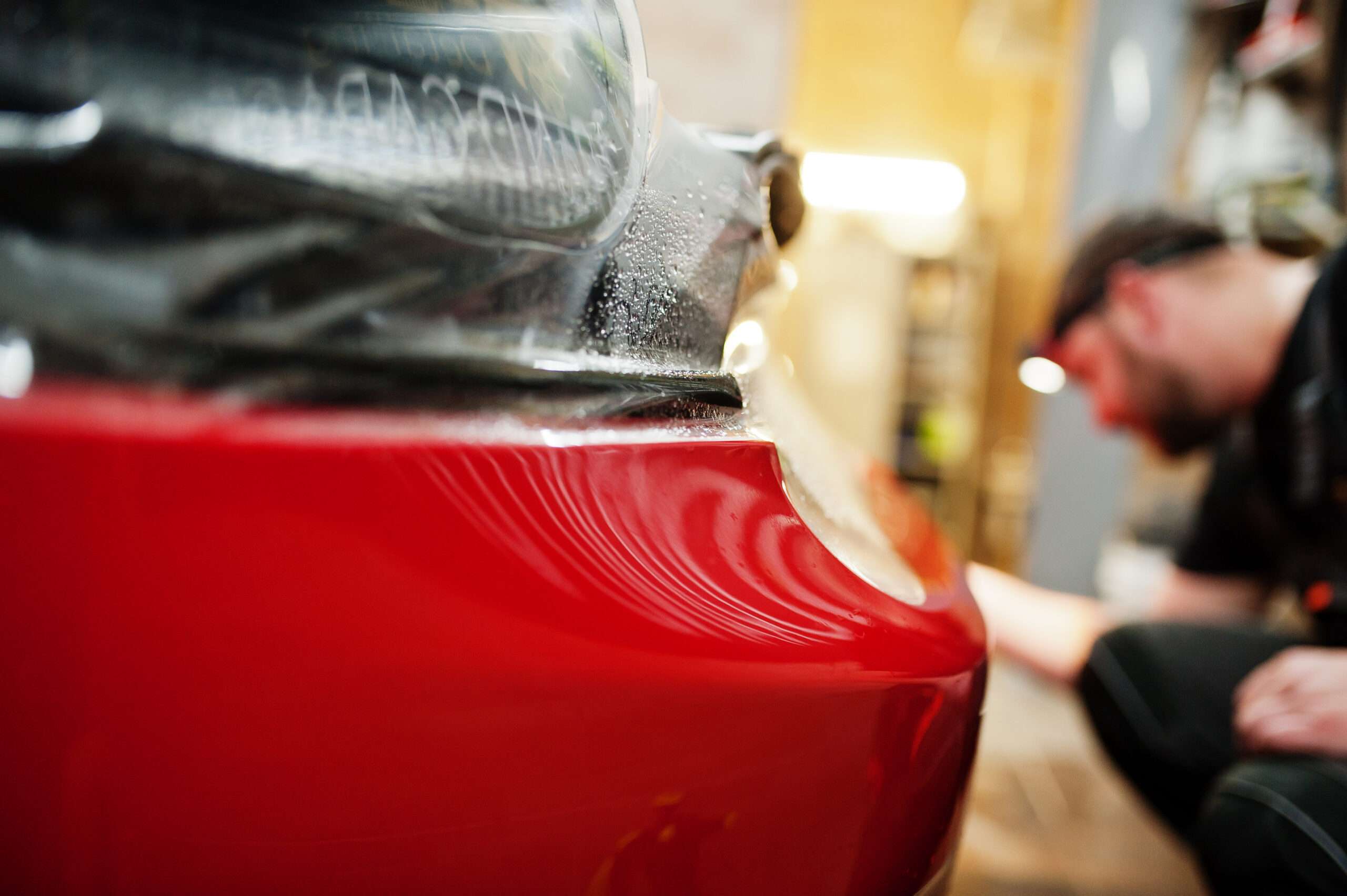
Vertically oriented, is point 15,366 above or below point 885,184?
below

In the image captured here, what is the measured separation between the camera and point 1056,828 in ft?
3.76

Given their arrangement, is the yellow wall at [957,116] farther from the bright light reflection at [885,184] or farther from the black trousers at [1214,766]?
the black trousers at [1214,766]

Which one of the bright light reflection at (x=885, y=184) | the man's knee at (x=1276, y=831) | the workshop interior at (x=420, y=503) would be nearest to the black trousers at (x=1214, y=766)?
the man's knee at (x=1276, y=831)

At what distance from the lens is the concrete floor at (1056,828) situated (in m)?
1.01

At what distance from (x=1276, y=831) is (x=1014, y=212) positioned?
16.5ft

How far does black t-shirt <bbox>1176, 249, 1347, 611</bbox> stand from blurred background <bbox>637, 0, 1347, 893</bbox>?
17.6 inches

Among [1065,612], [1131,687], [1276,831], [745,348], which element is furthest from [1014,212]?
[745,348]

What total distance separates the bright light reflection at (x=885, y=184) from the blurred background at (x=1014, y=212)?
0.05 ft

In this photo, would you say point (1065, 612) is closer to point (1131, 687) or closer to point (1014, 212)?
point (1131, 687)

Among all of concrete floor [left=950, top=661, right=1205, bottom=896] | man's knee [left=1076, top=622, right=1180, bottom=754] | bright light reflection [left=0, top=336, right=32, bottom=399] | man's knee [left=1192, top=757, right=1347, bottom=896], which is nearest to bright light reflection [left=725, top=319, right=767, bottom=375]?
bright light reflection [left=0, top=336, right=32, bottom=399]

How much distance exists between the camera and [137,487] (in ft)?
0.80

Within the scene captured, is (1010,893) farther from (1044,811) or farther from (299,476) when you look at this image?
(299,476)

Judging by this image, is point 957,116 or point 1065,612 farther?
point 957,116

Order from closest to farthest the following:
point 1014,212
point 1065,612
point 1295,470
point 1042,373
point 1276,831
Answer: point 1276,831 → point 1295,470 → point 1065,612 → point 1042,373 → point 1014,212
